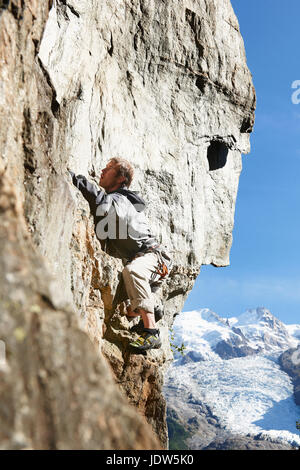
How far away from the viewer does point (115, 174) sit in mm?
9359

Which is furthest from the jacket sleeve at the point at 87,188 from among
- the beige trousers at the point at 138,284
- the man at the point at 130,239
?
the beige trousers at the point at 138,284

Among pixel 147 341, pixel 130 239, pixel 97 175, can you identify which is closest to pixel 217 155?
pixel 97 175

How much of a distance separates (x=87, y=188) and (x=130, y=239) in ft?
4.95

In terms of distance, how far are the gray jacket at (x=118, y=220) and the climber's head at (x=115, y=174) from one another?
0.58 ft

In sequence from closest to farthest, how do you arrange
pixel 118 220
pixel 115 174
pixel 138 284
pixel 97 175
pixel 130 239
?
pixel 138 284
pixel 118 220
pixel 130 239
pixel 115 174
pixel 97 175

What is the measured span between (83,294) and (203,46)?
1049 cm

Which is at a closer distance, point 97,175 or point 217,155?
point 97,175

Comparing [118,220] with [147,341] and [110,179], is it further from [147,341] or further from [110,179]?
[147,341]

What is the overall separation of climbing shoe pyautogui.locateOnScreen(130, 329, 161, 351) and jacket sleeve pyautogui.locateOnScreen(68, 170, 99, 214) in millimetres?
2908

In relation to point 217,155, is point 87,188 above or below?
below

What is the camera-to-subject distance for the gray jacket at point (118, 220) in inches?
341

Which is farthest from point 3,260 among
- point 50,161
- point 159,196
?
point 159,196
